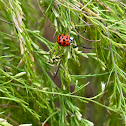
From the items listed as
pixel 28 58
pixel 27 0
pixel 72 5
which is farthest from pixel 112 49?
pixel 27 0

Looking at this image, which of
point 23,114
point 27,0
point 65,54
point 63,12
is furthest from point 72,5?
point 23,114

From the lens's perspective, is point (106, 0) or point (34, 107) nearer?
point (106, 0)

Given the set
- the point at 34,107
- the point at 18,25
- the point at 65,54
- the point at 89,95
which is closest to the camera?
the point at 18,25

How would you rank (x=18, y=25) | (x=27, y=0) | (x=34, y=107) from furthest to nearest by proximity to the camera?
(x=27, y=0)
(x=34, y=107)
(x=18, y=25)

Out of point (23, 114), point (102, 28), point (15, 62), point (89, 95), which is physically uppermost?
→ point (102, 28)

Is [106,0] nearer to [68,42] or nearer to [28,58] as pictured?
[68,42]

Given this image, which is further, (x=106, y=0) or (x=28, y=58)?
(x=106, y=0)

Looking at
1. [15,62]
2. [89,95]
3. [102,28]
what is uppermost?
[102,28]

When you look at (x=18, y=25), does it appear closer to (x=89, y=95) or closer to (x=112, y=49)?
(x=112, y=49)

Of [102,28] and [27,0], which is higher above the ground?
[27,0]
